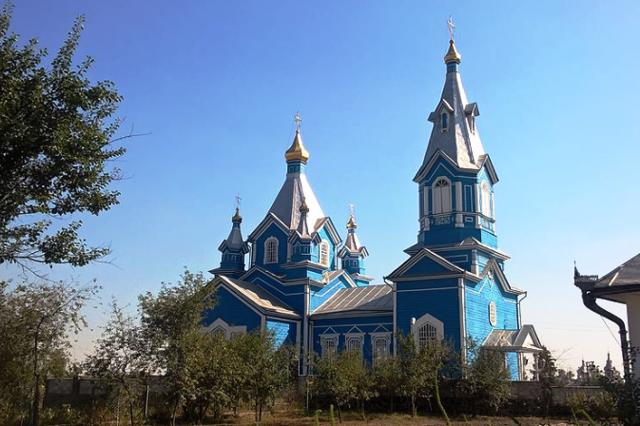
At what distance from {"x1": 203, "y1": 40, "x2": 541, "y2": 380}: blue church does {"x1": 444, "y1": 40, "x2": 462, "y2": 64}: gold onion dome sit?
2.0 inches

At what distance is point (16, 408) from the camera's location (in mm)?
16547

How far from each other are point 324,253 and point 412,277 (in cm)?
806

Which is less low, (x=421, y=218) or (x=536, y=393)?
(x=421, y=218)

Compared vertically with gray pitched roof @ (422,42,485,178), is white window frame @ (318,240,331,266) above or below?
below

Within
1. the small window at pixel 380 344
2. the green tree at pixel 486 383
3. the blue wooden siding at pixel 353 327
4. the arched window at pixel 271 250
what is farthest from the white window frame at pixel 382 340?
the green tree at pixel 486 383

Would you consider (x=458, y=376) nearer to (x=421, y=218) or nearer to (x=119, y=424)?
(x=421, y=218)

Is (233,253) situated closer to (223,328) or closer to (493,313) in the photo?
(223,328)

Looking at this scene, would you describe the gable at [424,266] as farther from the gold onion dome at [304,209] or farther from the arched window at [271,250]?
the arched window at [271,250]

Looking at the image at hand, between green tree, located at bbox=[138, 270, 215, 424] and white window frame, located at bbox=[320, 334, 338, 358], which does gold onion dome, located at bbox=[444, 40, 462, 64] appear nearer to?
white window frame, located at bbox=[320, 334, 338, 358]

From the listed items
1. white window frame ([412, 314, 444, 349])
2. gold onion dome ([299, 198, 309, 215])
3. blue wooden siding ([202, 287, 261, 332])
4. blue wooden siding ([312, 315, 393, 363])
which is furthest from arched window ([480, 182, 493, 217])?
blue wooden siding ([202, 287, 261, 332])

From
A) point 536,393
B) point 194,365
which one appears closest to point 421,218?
point 536,393

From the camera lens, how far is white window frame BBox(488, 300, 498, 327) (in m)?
27.2

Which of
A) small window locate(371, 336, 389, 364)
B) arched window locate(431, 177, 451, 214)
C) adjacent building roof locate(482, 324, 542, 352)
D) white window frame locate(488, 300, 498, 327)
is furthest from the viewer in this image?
small window locate(371, 336, 389, 364)

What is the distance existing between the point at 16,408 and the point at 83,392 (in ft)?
7.15
